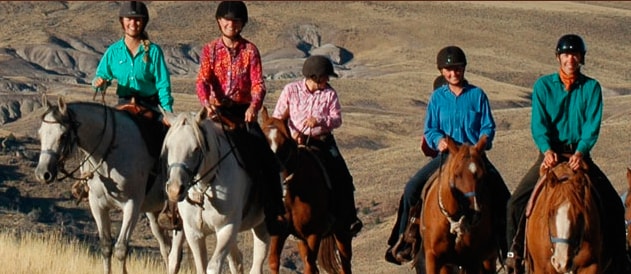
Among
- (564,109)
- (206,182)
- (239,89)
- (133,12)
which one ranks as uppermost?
(133,12)

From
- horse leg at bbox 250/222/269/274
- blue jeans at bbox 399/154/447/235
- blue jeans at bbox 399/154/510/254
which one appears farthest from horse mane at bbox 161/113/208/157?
blue jeans at bbox 399/154/447/235

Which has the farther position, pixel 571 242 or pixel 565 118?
pixel 565 118

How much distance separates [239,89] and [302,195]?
6.23 feet

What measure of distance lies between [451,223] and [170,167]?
2512 mm

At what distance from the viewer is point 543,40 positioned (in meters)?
116

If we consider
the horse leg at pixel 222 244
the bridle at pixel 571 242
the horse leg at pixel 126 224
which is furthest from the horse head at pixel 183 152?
the bridle at pixel 571 242

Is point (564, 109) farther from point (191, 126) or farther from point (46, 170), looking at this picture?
point (46, 170)

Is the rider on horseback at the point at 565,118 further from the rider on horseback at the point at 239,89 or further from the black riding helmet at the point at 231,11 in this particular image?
the black riding helmet at the point at 231,11

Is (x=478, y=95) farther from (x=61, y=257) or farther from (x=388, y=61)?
(x=388, y=61)

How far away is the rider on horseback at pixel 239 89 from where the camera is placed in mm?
13984

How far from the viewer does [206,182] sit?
13.1 m

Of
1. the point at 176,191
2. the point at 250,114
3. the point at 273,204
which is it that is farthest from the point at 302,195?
the point at 176,191

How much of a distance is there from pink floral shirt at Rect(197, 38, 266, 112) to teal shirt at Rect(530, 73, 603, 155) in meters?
2.69

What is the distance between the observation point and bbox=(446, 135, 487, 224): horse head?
42.2 ft
